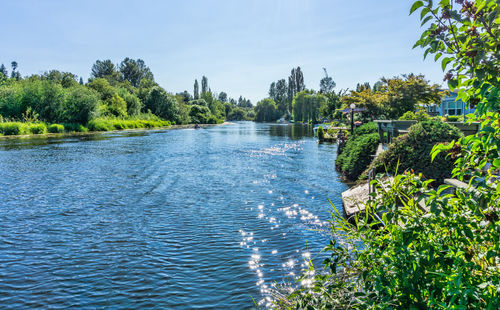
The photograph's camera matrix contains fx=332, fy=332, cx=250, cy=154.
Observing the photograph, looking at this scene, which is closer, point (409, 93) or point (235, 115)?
point (409, 93)

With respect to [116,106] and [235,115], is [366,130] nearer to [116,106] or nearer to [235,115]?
[116,106]

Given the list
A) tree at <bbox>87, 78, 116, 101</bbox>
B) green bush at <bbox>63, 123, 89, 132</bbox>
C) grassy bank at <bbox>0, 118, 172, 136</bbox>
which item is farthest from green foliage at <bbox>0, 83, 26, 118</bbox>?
tree at <bbox>87, 78, 116, 101</bbox>

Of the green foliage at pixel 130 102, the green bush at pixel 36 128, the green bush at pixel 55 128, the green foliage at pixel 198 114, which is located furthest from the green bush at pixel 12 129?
the green foliage at pixel 198 114

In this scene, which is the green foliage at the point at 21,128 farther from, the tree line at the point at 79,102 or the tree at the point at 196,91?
the tree at the point at 196,91

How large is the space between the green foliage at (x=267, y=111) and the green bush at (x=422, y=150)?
5378 inches

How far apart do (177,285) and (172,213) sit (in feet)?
15.0

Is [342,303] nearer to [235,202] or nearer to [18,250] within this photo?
[18,250]

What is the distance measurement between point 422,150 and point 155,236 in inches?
342

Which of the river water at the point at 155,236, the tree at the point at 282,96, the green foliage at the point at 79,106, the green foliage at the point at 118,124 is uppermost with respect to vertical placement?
the tree at the point at 282,96

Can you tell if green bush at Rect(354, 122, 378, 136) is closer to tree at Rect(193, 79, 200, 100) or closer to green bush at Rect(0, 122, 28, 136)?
green bush at Rect(0, 122, 28, 136)

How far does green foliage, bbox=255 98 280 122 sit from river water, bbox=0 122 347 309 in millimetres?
131352

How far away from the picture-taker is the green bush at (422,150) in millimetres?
10195

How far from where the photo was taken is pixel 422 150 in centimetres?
1084

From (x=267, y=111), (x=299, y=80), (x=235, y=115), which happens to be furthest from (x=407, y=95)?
(x=235, y=115)
